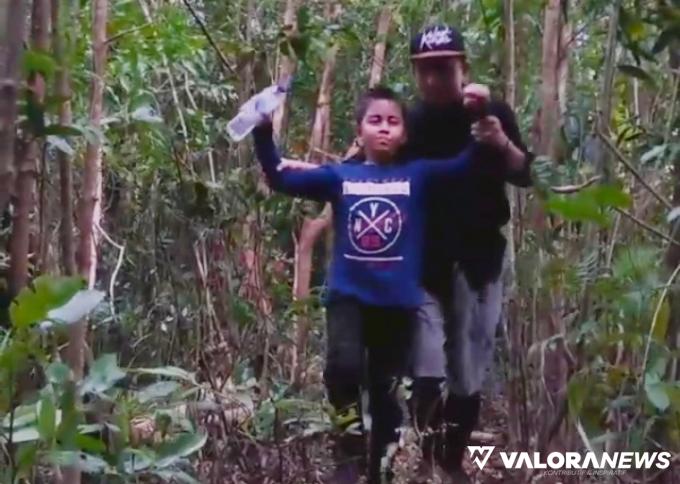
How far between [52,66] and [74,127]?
88 mm

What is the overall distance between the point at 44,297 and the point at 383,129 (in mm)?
1044

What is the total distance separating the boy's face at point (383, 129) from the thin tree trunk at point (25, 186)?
2.56 ft

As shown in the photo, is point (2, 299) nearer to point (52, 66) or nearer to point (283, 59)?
point (52, 66)

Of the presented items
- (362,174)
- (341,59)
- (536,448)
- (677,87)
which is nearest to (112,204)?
(341,59)

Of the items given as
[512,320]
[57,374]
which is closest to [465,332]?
[512,320]

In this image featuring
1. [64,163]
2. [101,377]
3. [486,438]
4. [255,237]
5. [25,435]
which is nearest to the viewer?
[25,435]

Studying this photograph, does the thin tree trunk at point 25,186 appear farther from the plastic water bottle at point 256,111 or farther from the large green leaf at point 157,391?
the plastic water bottle at point 256,111

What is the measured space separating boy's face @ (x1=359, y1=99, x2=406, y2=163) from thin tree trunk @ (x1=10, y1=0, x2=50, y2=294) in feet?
2.56

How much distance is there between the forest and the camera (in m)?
1.46

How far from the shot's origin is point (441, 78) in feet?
7.14

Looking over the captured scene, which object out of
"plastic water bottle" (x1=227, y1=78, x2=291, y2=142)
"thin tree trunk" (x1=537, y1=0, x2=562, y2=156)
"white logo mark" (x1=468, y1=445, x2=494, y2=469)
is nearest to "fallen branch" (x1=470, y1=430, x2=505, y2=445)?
"white logo mark" (x1=468, y1=445, x2=494, y2=469)

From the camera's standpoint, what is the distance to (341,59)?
3705 millimetres

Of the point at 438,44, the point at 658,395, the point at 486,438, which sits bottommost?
the point at 486,438

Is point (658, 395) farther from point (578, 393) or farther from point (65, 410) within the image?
point (65, 410)
